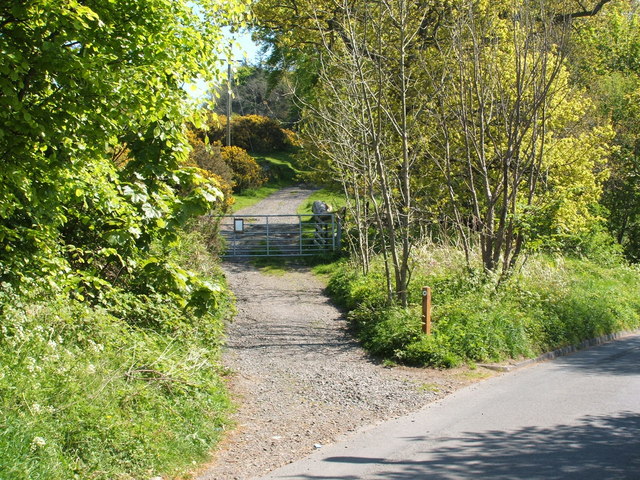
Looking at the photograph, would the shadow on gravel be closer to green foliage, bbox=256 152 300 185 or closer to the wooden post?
the wooden post

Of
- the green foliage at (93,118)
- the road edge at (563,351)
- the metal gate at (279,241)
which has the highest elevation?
the green foliage at (93,118)

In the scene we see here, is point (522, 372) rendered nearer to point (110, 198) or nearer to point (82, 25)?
point (110, 198)

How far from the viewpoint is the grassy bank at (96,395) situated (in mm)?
5488

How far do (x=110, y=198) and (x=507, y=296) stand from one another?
364 inches

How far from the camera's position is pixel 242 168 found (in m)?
43.9

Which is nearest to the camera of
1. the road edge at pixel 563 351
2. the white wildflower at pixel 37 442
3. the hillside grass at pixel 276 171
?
the white wildflower at pixel 37 442

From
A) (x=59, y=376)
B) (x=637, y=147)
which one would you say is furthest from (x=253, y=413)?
(x=637, y=147)

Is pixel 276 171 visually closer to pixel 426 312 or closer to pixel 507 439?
pixel 426 312

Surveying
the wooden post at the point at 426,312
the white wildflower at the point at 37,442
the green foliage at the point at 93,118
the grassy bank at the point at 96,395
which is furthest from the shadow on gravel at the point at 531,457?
the wooden post at the point at 426,312

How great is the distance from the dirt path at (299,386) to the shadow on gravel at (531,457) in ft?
2.89

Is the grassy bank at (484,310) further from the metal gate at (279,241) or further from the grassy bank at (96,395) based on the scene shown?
the metal gate at (279,241)

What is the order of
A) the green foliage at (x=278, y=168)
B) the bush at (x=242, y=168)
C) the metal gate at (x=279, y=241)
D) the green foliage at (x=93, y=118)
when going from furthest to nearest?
the green foliage at (x=278, y=168)
the bush at (x=242, y=168)
the metal gate at (x=279, y=241)
the green foliage at (x=93, y=118)

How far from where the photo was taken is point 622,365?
1175 centimetres

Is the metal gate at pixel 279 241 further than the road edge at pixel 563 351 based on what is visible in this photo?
Yes
